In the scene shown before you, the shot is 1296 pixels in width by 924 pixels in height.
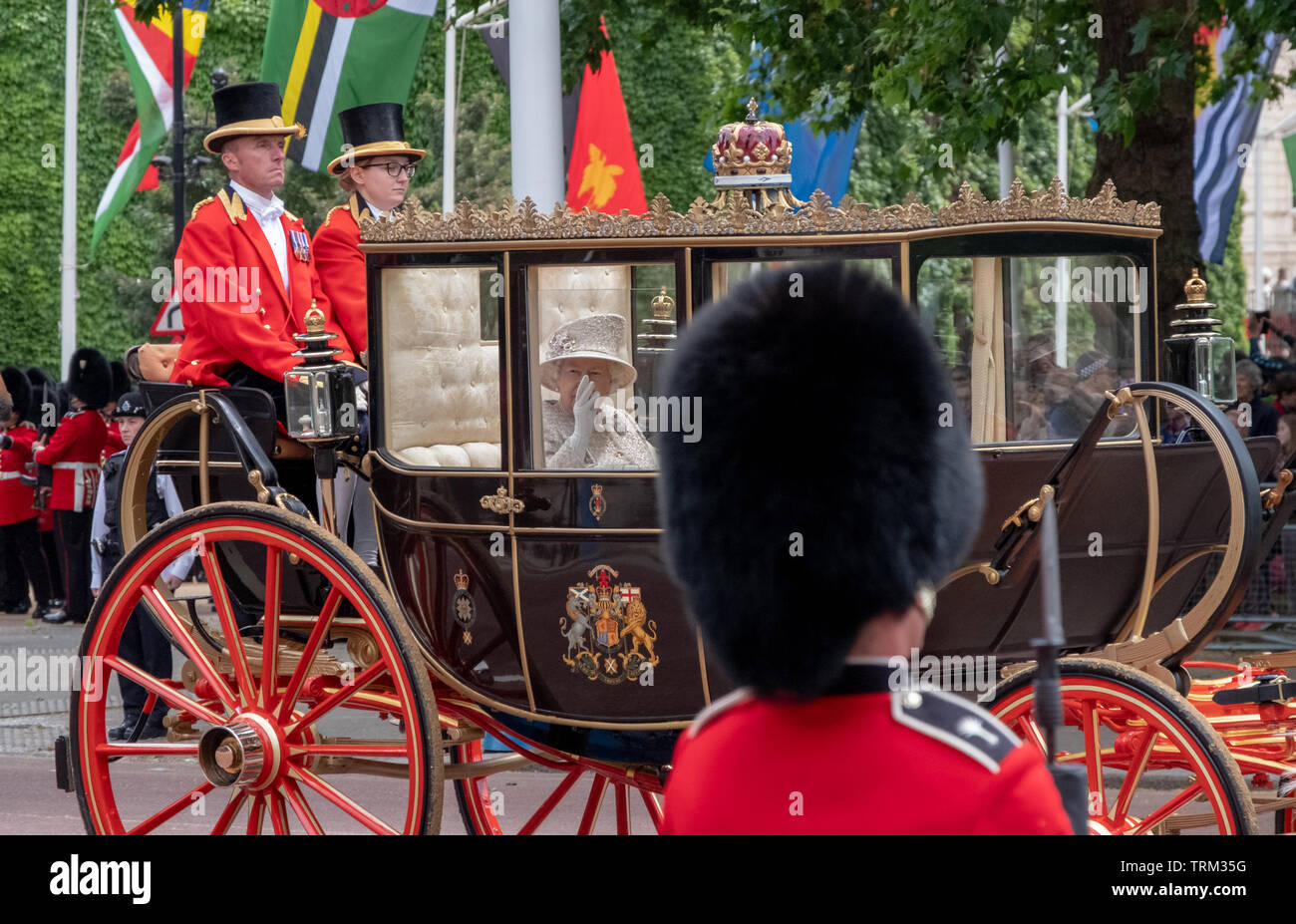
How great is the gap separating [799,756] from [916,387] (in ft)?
1.65

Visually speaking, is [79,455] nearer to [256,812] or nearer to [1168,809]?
[256,812]

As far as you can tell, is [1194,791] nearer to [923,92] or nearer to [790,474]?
[790,474]

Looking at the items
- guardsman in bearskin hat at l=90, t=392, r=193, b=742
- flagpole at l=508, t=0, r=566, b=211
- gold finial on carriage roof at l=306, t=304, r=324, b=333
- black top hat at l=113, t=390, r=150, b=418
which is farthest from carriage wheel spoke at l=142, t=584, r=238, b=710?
black top hat at l=113, t=390, r=150, b=418

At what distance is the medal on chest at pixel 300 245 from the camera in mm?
5645

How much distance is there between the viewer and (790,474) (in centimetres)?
205

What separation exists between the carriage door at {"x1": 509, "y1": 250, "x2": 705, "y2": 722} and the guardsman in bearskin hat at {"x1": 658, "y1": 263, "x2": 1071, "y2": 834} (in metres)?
2.23

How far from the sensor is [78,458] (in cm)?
1218

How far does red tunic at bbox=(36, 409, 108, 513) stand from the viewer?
12.1m

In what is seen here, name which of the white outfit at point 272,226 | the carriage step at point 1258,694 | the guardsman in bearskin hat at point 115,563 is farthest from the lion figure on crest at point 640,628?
the guardsman in bearskin hat at point 115,563

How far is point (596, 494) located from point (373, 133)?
2030 millimetres

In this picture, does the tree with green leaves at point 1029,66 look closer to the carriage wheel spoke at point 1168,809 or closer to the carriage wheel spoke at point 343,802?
the carriage wheel spoke at point 1168,809

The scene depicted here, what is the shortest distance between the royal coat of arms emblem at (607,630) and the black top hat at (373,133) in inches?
79.4
